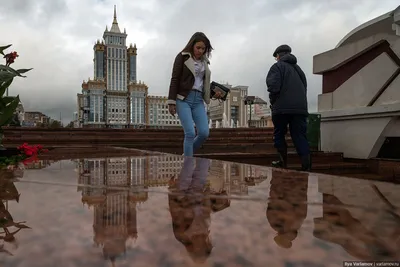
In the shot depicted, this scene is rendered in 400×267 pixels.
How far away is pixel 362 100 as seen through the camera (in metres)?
3.73

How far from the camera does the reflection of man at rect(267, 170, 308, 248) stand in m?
0.53

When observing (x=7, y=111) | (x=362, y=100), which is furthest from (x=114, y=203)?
(x=362, y=100)

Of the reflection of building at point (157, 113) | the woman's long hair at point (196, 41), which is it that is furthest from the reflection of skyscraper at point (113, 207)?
the reflection of building at point (157, 113)

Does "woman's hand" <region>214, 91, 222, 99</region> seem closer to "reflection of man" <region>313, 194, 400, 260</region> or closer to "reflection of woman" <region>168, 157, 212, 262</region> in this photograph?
"reflection of woman" <region>168, 157, 212, 262</region>

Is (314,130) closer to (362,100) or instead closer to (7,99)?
(362,100)

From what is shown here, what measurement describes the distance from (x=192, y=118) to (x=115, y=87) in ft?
Result: 252

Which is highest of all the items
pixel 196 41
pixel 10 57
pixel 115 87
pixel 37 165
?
pixel 115 87

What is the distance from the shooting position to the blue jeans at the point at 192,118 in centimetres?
281

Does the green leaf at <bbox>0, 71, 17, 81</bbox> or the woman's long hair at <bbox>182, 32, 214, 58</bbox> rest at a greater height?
the woman's long hair at <bbox>182, 32, 214, 58</bbox>

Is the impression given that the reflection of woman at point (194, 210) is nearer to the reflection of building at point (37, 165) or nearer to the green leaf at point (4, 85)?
the reflection of building at point (37, 165)

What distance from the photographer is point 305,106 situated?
3059 millimetres

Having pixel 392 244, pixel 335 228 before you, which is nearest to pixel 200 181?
pixel 335 228

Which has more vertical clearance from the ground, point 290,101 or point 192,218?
point 290,101

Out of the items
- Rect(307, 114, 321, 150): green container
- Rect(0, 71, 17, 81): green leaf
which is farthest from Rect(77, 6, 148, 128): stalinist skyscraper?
Rect(0, 71, 17, 81): green leaf
